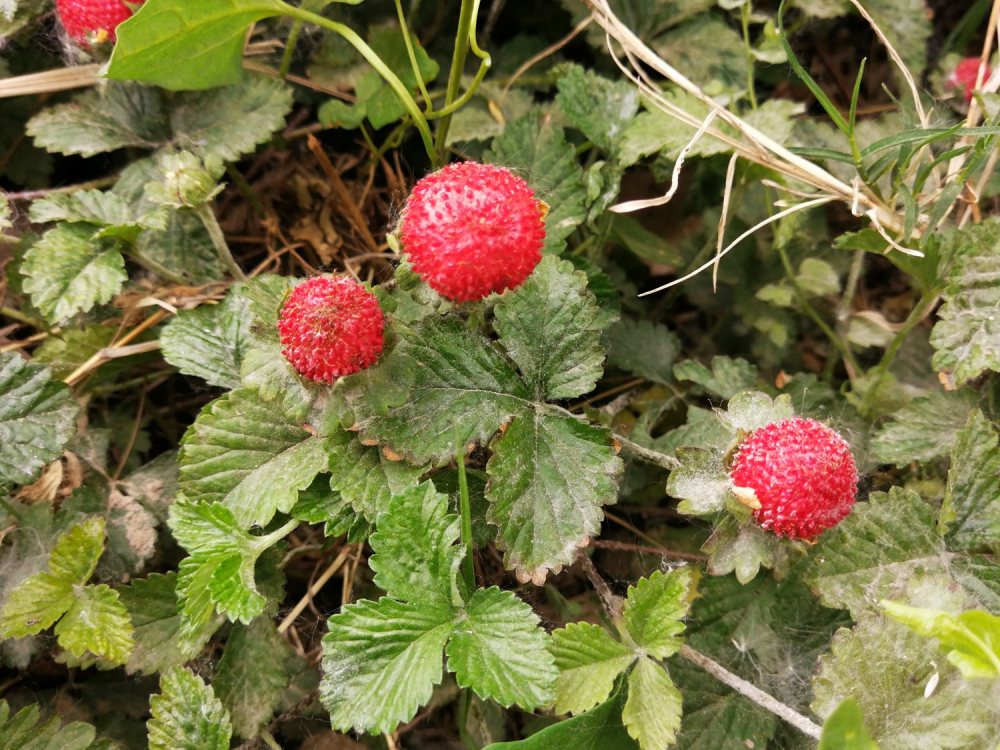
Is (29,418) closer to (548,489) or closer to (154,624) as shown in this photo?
(154,624)

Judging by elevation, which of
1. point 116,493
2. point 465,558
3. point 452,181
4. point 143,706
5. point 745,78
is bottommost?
point 143,706

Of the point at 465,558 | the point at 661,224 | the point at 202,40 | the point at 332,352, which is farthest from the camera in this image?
the point at 661,224

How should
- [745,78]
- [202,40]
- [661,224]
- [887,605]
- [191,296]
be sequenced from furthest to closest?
[661,224], [745,78], [191,296], [202,40], [887,605]

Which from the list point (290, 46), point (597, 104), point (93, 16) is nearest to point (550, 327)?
point (597, 104)

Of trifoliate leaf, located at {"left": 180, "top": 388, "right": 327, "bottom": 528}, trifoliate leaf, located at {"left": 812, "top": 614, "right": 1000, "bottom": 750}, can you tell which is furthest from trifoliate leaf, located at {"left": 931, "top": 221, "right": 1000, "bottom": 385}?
trifoliate leaf, located at {"left": 180, "top": 388, "right": 327, "bottom": 528}

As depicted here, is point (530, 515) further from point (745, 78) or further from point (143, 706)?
point (745, 78)

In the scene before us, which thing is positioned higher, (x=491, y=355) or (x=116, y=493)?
(x=491, y=355)

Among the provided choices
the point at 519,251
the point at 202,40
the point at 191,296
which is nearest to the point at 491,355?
the point at 519,251
